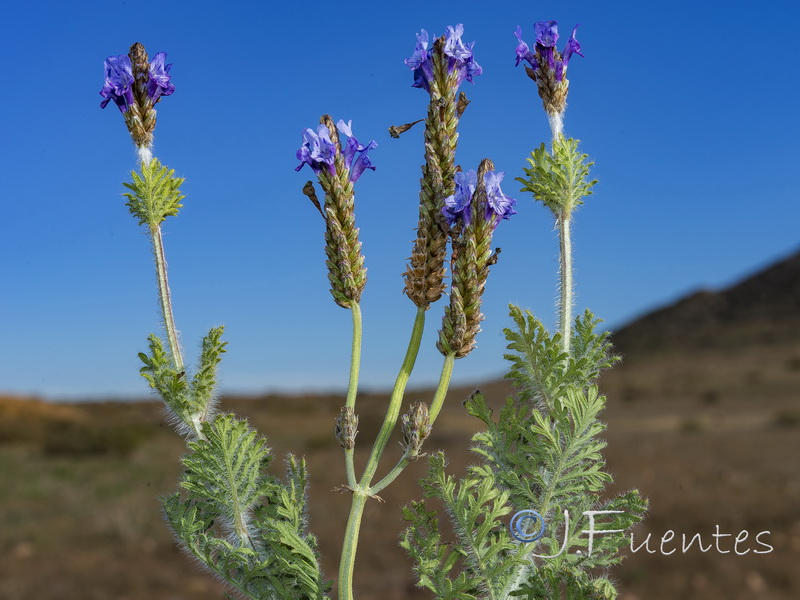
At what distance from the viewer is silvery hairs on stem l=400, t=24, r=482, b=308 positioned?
7.53 feet

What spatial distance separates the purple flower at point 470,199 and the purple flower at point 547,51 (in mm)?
594

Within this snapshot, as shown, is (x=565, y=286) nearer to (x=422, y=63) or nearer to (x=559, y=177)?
(x=559, y=177)

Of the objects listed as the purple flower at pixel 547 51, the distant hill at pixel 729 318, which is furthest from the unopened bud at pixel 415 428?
the distant hill at pixel 729 318

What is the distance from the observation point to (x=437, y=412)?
7.40 ft

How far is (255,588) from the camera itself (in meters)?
2.42

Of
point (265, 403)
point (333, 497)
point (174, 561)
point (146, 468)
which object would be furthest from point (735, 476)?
point (265, 403)

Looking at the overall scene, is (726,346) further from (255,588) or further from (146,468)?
(255,588)

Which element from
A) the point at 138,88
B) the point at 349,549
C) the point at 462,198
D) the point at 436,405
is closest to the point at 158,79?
the point at 138,88

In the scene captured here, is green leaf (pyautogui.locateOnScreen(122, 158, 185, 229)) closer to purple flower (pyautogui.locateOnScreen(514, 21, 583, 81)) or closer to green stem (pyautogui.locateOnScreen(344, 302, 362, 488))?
green stem (pyautogui.locateOnScreen(344, 302, 362, 488))

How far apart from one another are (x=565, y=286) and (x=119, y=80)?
5.62ft

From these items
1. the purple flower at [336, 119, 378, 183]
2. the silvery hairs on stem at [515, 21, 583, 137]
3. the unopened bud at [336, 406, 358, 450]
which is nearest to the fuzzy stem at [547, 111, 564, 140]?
the silvery hairs on stem at [515, 21, 583, 137]

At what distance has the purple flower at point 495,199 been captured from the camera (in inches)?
88.6

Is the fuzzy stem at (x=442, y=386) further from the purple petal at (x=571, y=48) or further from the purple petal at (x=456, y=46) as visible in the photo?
the purple petal at (x=571, y=48)

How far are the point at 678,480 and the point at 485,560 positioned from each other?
16751mm
